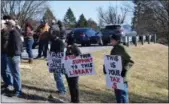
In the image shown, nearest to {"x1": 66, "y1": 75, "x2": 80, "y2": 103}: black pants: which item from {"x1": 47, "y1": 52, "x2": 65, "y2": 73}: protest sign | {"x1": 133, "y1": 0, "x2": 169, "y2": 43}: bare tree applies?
{"x1": 47, "y1": 52, "x2": 65, "y2": 73}: protest sign

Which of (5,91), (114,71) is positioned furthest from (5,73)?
(114,71)

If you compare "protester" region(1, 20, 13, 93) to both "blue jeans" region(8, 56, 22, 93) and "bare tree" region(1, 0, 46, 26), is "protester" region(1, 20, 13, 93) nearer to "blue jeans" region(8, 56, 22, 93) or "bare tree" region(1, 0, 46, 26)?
"blue jeans" region(8, 56, 22, 93)

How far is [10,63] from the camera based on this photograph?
1200cm

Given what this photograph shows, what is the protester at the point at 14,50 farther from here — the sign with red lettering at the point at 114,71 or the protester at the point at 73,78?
the sign with red lettering at the point at 114,71

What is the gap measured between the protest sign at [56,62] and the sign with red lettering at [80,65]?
33 centimetres

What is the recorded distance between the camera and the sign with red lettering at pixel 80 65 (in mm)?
11789

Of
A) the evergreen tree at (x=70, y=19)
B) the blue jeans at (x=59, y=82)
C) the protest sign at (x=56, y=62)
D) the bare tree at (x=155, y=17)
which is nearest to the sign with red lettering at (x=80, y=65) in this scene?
the protest sign at (x=56, y=62)

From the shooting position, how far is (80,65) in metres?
11.9

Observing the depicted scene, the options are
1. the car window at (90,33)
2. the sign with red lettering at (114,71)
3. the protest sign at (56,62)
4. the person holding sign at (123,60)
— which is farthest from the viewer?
the car window at (90,33)

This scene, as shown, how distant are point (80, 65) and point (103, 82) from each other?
6.53m

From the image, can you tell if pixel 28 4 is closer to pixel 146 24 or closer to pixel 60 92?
pixel 146 24

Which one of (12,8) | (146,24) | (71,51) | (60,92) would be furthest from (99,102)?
(12,8)

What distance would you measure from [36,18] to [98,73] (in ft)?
203

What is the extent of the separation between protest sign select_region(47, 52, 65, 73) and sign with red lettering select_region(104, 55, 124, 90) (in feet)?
5.37
